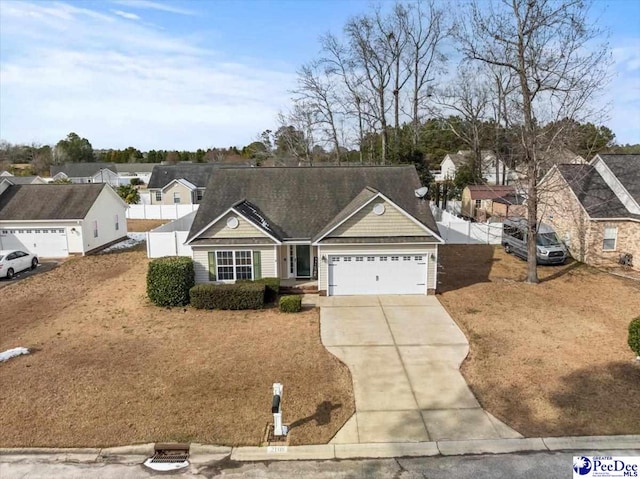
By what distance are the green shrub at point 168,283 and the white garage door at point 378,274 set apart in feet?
20.1

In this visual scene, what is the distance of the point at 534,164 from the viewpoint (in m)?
20.0

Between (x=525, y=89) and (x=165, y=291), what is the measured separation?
1818cm

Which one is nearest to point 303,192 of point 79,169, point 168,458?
point 168,458

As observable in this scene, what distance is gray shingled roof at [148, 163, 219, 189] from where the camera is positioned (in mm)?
49875

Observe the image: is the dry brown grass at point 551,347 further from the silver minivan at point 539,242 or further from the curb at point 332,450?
the silver minivan at point 539,242

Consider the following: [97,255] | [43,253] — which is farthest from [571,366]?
[43,253]

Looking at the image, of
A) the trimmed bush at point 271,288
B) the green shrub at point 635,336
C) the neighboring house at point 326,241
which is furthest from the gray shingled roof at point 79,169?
the green shrub at point 635,336

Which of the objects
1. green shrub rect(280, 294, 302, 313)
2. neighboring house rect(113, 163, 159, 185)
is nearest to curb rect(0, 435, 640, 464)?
green shrub rect(280, 294, 302, 313)

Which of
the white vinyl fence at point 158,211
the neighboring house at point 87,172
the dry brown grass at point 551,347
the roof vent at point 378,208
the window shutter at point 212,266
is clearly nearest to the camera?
the dry brown grass at point 551,347

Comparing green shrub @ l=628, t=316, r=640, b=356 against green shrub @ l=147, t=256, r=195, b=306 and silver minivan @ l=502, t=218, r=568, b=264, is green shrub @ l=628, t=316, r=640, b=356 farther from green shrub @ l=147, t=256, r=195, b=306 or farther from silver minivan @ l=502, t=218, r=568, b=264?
green shrub @ l=147, t=256, r=195, b=306

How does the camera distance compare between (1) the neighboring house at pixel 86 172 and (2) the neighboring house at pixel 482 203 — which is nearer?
(2) the neighboring house at pixel 482 203

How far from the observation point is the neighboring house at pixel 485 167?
46681mm

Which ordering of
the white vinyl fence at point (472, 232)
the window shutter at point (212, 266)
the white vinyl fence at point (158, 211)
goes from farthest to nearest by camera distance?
the white vinyl fence at point (158, 211), the white vinyl fence at point (472, 232), the window shutter at point (212, 266)

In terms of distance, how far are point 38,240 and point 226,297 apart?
16684 mm
